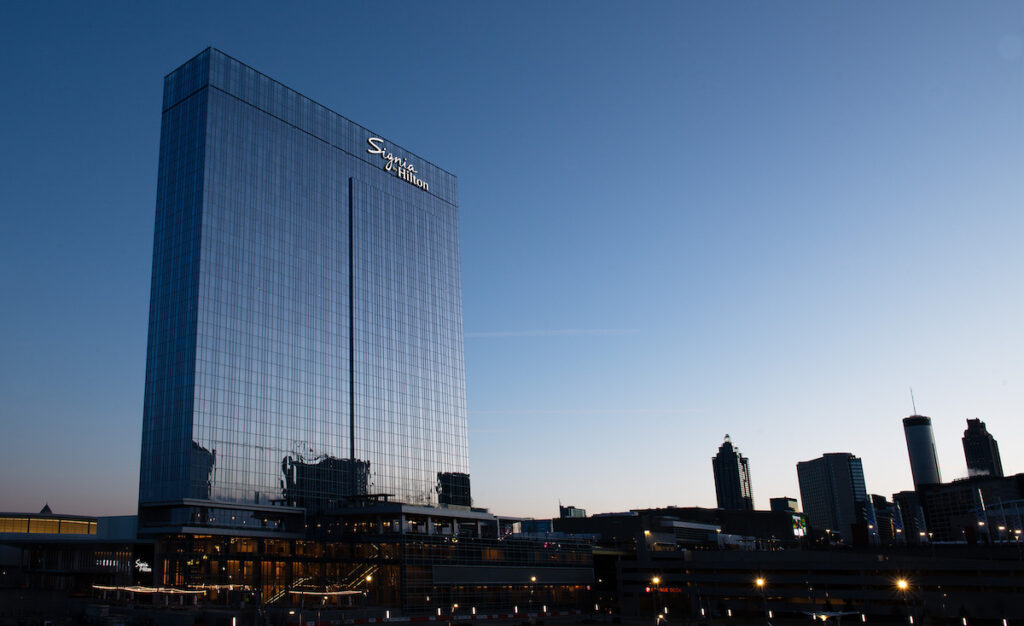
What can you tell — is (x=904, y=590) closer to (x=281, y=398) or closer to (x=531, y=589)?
(x=531, y=589)

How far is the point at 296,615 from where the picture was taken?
110188mm

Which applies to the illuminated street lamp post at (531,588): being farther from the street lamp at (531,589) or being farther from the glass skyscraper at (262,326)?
the glass skyscraper at (262,326)

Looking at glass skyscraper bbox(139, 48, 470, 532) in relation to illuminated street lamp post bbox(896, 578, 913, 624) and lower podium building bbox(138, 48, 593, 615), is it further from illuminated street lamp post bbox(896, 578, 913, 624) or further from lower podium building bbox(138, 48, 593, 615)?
illuminated street lamp post bbox(896, 578, 913, 624)

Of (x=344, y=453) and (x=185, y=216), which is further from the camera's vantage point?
(x=344, y=453)

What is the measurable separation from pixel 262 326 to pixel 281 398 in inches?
570

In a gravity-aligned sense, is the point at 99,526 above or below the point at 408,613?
above

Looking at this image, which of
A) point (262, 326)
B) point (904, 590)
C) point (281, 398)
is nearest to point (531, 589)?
point (281, 398)

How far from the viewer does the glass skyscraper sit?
493ft

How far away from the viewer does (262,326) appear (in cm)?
16525

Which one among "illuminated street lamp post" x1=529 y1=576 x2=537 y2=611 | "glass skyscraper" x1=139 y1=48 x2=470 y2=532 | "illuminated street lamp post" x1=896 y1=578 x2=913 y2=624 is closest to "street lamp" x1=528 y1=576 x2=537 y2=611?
"illuminated street lamp post" x1=529 y1=576 x2=537 y2=611

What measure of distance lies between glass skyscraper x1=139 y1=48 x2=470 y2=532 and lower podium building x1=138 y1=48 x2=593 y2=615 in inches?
13.5

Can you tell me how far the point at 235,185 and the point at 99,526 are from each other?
67.8m

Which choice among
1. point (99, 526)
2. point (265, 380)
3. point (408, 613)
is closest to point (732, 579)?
point (408, 613)

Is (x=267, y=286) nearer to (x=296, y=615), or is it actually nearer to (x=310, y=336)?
(x=310, y=336)
